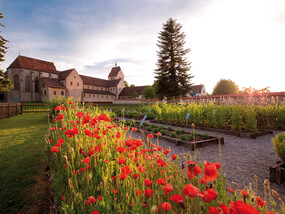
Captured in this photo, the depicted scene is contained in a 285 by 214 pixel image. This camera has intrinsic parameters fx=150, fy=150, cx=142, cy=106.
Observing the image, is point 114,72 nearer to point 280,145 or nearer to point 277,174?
point 280,145

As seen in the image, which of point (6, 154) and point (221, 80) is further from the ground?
point (221, 80)

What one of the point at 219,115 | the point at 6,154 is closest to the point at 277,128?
the point at 219,115

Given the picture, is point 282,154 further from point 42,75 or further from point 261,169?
point 42,75

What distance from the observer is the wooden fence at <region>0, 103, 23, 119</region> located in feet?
38.9

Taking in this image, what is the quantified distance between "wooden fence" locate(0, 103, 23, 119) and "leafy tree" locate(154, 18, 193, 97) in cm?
2051

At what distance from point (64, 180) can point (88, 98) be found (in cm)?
4792

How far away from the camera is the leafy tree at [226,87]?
26278 millimetres

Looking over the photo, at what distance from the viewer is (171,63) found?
91.6ft

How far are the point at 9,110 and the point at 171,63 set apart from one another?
78.8 ft

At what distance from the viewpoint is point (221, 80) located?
2716 cm

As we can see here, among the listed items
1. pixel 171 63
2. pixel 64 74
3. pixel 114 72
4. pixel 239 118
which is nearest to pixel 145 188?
pixel 239 118

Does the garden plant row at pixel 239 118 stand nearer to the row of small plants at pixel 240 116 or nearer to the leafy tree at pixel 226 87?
the row of small plants at pixel 240 116

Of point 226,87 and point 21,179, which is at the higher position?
point 226,87

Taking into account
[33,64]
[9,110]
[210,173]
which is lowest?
[9,110]
